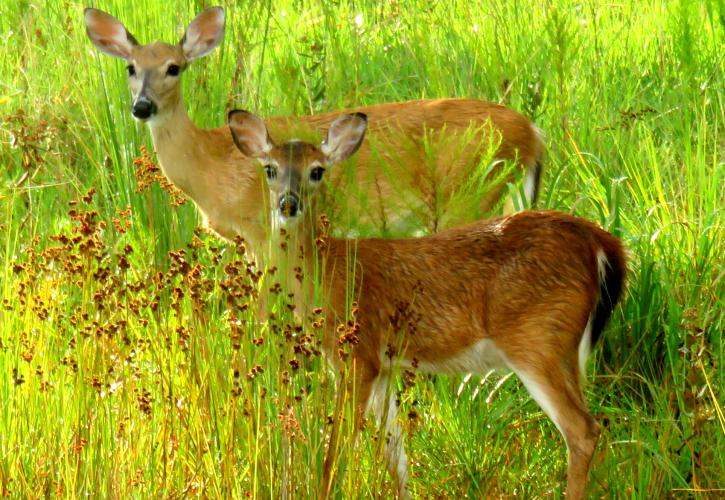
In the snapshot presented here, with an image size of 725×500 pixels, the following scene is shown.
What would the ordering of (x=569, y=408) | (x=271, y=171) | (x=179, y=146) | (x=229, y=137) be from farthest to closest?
(x=229, y=137), (x=179, y=146), (x=271, y=171), (x=569, y=408)

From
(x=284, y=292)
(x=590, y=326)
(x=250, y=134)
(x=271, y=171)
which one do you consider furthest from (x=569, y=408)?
(x=250, y=134)

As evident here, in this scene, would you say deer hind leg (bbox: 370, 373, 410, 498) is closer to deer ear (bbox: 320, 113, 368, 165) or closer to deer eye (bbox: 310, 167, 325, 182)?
deer eye (bbox: 310, 167, 325, 182)

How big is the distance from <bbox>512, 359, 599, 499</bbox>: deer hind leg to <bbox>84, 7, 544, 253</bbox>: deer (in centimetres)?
191

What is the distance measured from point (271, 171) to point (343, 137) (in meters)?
0.35

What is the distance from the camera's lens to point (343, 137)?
18.6 feet

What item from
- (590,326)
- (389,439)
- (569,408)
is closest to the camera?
(389,439)

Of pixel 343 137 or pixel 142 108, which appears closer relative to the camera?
pixel 343 137

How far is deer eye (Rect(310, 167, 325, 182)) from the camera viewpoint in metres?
5.46

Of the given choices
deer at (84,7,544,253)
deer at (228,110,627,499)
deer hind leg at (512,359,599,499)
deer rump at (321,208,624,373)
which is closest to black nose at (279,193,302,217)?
deer at (228,110,627,499)

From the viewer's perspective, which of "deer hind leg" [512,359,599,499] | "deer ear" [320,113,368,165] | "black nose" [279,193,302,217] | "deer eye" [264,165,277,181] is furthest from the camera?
"deer ear" [320,113,368,165]

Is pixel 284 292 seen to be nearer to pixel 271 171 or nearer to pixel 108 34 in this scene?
pixel 271 171

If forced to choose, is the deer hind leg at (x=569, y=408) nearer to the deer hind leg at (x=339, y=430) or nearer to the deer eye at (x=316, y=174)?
the deer hind leg at (x=339, y=430)

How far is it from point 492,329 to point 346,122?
3.82 feet

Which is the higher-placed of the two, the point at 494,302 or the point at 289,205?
the point at 289,205
